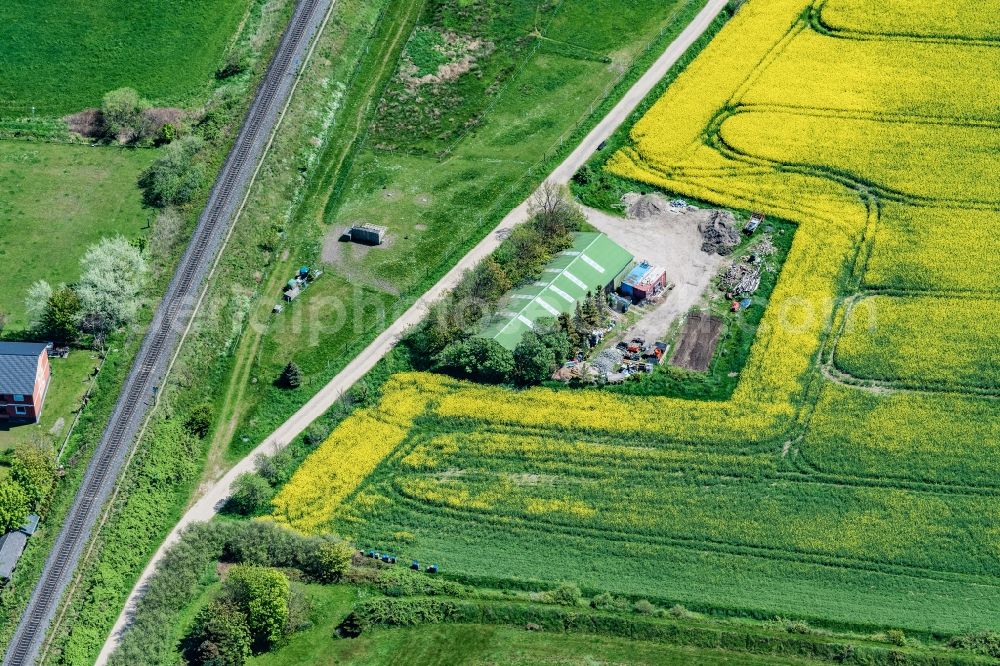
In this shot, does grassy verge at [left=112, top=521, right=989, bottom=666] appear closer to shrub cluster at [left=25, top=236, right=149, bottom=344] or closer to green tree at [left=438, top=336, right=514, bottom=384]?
green tree at [left=438, top=336, right=514, bottom=384]

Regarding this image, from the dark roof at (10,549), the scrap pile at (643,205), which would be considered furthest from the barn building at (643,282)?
the dark roof at (10,549)

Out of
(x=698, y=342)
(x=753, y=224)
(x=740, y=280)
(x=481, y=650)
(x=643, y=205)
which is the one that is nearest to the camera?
(x=481, y=650)

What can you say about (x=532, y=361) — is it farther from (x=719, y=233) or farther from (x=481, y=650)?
(x=481, y=650)

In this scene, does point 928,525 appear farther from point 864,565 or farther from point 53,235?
point 53,235

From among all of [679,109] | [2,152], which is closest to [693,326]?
[679,109]

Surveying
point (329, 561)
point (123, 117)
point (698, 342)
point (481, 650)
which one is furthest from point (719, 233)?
point (123, 117)

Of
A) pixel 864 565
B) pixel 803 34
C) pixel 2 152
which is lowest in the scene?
pixel 2 152

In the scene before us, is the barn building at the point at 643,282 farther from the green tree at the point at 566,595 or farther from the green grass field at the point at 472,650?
the green grass field at the point at 472,650
